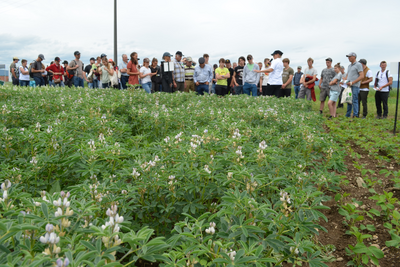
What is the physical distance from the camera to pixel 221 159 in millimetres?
2662

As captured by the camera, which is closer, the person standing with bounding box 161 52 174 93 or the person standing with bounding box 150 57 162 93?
the person standing with bounding box 161 52 174 93

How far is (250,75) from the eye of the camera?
39.6 ft

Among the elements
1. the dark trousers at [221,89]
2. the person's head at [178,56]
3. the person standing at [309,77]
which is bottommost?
the dark trousers at [221,89]

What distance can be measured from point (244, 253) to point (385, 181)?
4.49 metres

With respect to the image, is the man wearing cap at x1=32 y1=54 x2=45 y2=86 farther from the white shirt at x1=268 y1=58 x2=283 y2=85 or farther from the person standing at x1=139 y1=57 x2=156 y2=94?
the white shirt at x1=268 y1=58 x2=283 y2=85

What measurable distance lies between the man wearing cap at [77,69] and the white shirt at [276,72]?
9.97m

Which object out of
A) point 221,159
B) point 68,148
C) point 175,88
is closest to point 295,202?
point 221,159

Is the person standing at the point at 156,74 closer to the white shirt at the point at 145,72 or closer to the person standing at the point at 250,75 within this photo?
the white shirt at the point at 145,72

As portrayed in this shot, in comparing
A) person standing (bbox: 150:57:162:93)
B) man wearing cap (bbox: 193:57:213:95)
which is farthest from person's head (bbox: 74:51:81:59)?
man wearing cap (bbox: 193:57:213:95)

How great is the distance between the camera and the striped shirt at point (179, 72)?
12.4 metres

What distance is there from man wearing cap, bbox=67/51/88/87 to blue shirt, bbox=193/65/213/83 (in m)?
6.76

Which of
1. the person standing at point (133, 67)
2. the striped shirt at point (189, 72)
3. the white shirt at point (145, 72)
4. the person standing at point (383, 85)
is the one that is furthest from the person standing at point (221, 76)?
the person standing at point (383, 85)

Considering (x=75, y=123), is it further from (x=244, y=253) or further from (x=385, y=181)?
A: (x=385, y=181)

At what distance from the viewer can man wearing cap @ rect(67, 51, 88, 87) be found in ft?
48.1
